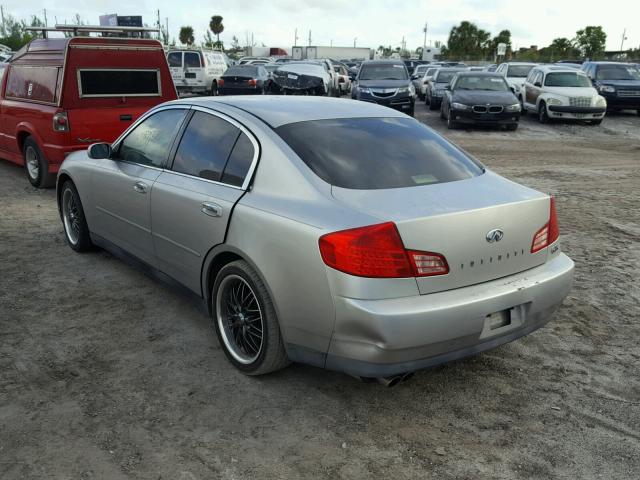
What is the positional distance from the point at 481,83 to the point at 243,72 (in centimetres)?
1032

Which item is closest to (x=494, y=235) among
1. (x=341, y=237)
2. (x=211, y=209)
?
(x=341, y=237)

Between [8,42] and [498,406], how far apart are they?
229 ft

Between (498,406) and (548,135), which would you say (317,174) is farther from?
(548,135)

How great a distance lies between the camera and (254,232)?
3.40 metres

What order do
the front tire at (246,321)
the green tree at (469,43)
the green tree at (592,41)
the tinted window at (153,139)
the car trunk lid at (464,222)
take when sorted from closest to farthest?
the car trunk lid at (464,222) → the front tire at (246,321) → the tinted window at (153,139) → the green tree at (592,41) → the green tree at (469,43)

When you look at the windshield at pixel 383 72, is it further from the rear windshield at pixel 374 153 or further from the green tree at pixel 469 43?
the green tree at pixel 469 43

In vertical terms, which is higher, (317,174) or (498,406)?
(317,174)

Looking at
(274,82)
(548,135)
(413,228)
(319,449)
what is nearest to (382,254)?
(413,228)

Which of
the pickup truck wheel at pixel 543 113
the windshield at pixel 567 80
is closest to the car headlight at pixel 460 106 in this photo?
the pickup truck wheel at pixel 543 113

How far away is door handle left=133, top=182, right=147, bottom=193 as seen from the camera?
4.52 metres

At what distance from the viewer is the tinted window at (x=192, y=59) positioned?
2472 cm

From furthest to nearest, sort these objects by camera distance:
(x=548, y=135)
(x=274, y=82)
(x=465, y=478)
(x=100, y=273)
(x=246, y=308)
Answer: (x=274, y=82)
(x=548, y=135)
(x=100, y=273)
(x=246, y=308)
(x=465, y=478)

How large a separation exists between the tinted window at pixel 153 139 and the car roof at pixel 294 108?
17 cm

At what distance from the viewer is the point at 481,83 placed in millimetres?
17719
